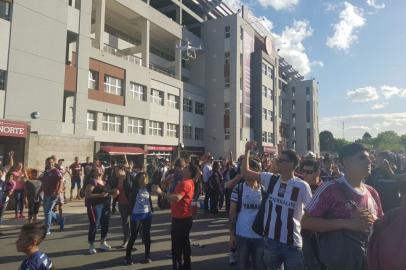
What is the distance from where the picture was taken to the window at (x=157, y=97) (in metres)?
36.9

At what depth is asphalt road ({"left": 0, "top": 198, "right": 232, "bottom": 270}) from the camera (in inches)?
274

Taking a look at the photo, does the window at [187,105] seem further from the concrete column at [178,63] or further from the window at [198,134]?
the concrete column at [178,63]

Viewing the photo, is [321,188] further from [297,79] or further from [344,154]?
[297,79]

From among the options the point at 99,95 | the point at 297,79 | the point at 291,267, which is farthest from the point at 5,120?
the point at 297,79

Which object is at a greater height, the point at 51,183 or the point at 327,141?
the point at 327,141

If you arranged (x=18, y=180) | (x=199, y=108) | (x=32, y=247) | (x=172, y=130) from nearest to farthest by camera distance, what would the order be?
(x=32, y=247)
(x=18, y=180)
(x=172, y=130)
(x=199, y=108)

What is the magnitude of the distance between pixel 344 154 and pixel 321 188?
356 mm

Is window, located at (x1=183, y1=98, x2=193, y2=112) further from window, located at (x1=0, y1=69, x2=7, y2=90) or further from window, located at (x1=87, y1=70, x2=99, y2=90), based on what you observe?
window, located at (x1=0, y1=69, x2=7, y2=90)

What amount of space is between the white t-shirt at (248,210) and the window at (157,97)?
32640 millimetres

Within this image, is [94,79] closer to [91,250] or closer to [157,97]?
[157,97]

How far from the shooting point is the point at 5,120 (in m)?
17.4

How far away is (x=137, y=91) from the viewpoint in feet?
113

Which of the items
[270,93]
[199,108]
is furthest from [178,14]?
[270,93]

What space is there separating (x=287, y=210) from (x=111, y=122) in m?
28.7
